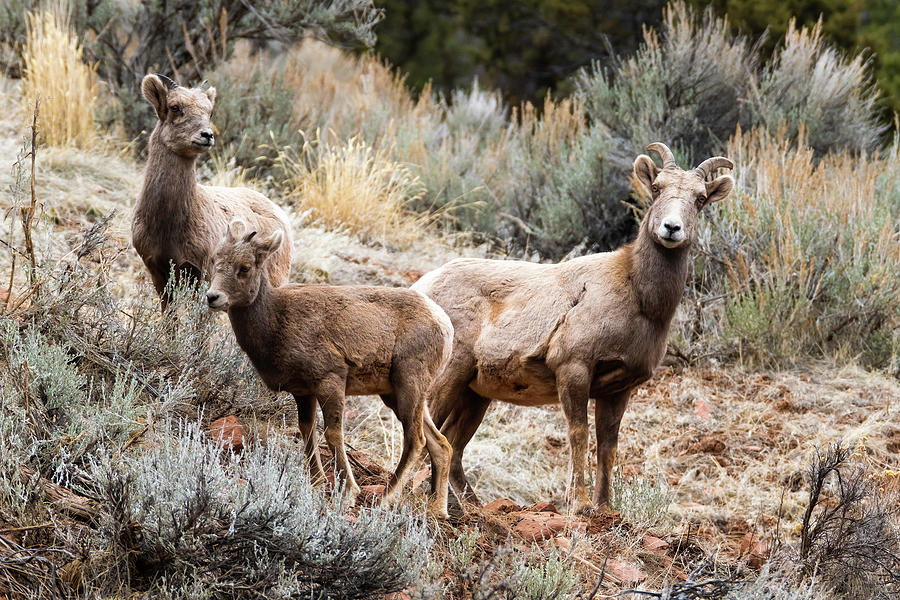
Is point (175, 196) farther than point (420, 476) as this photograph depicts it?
Yes

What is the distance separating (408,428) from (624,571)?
1.28 m

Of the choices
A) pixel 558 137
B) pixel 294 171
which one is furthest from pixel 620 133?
pixel 294 171

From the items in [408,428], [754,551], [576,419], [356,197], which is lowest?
[356,197]

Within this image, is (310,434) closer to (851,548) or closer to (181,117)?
(181,117)

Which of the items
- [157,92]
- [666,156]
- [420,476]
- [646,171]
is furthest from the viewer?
[646,171]

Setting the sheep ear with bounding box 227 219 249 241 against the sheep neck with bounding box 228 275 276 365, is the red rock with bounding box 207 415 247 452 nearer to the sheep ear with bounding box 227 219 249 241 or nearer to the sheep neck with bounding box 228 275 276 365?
the sheep neck with bounding box 228 275 276 365

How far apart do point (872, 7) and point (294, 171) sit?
2061 cm

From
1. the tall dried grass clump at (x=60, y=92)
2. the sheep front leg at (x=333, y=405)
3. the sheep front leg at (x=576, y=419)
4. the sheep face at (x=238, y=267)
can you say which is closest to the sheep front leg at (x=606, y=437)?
the sheep front leg at (x=576, y=419)

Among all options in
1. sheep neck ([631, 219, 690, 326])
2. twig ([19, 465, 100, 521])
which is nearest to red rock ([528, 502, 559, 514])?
sheep neck ([631, 219, 690, 326])

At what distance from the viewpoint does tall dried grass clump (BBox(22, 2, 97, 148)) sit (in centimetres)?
1062

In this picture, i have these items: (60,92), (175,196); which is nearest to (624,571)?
(175,196)

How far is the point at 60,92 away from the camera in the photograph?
10633 millimetres

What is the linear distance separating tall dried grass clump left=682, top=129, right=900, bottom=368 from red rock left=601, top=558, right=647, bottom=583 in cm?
455

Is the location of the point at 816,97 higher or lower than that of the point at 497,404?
higher
